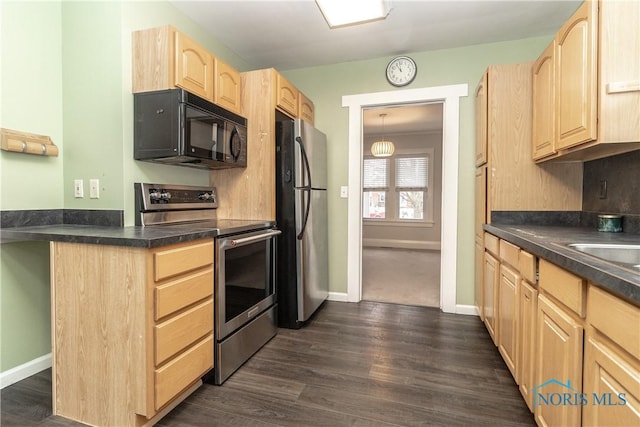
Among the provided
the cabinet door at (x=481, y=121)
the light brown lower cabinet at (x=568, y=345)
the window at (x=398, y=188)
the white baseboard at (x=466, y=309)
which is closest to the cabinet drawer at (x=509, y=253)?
the light brown lower cabinet at (x=568, y=345)

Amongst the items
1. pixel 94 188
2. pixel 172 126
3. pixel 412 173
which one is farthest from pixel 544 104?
pixel 412 173

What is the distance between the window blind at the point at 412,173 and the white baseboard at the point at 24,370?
600 cm

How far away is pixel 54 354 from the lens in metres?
1.52

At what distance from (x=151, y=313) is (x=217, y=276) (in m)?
0.44

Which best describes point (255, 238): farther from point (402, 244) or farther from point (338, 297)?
point (402, 244)

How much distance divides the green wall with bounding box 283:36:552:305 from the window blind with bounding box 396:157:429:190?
11.8 feet

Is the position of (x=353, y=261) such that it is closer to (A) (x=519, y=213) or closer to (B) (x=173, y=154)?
(A) (x=519, y=213)

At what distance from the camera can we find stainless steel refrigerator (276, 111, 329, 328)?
2510 mm

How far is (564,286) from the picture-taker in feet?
3.67

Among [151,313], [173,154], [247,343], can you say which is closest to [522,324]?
[247,343]

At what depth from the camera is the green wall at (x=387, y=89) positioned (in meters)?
2.84

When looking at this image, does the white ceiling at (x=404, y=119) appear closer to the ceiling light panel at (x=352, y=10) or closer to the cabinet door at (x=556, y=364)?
the ceiling light panel at (x=352, y=10)

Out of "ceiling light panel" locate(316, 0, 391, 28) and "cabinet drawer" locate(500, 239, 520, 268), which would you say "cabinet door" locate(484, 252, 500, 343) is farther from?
"ceiling light panel" locate(316, 0, 391, 28)

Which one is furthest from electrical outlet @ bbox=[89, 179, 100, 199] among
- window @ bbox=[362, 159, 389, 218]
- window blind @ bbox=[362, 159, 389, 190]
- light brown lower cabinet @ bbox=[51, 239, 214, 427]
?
window blind @ bbox=[362, 159, 389, 190]
